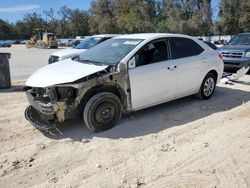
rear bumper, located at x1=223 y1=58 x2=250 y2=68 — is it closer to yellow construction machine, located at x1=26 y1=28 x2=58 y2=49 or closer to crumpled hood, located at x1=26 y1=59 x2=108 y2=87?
crumpled hood, located at x1=26 y1=59 x2=108 y2=87

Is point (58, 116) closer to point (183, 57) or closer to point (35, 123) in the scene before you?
point (35, 123)

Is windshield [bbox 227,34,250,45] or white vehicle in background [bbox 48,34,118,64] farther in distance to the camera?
windshield [bbox 227,34,250,45]

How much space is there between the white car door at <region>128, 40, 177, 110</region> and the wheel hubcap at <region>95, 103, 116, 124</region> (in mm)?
481

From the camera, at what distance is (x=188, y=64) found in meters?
6.68

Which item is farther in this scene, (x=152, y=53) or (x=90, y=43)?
(x=90, y=43)

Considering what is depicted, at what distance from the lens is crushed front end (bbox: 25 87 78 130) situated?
5039 millimetres

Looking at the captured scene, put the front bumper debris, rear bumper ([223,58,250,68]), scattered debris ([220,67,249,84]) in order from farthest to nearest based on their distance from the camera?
1. rear bumper ([223,58,250,68])
2. scattered debris ([220,67,249,84])
3. the front bumper debris

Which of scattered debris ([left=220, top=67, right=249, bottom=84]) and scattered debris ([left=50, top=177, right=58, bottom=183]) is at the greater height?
scattered debris ([left=220, top=67, right=249, bottom=84])

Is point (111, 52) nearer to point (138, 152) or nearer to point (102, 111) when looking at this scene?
point (102, 111)

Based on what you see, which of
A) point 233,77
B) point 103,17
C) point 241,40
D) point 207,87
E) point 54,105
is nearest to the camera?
point 54,105

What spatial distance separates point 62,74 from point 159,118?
7.07ft

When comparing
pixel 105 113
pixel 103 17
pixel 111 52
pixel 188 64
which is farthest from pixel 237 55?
pixel 103 17

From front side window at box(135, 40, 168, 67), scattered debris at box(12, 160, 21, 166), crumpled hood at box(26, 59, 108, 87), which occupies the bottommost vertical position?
scattered debris at box(12, 160, 21, 166)

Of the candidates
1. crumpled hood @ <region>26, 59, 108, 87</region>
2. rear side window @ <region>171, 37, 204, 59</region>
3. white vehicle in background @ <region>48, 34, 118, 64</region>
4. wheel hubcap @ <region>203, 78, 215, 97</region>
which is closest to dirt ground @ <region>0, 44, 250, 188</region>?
wheel hubcap @ <region>203, 78, 215, 97</region>
